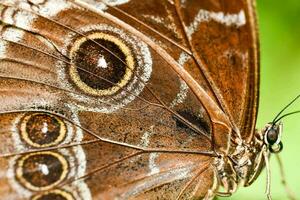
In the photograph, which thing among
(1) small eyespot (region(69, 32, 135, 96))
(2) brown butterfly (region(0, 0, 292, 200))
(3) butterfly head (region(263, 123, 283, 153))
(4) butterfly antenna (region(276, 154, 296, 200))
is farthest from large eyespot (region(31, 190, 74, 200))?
(4) butterfly antenna (region(276, 154, 296, 200))

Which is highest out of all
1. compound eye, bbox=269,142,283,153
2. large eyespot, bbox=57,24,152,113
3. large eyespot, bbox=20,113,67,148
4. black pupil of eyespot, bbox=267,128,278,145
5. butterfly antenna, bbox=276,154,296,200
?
large eyespot, bbox=57,24,152,113

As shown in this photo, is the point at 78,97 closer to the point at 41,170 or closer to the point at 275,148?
the point at 41,170

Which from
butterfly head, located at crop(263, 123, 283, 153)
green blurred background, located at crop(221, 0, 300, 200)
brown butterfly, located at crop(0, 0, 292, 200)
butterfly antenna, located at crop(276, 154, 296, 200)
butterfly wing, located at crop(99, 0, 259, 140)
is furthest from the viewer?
green blurred background, located at crop(221, 0, 300, 200)

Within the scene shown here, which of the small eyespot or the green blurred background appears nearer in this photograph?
the small eyespot

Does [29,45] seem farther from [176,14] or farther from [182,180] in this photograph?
[182,180]

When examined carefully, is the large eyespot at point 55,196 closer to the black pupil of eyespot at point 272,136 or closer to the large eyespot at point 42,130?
the large eyespot at point 42,130

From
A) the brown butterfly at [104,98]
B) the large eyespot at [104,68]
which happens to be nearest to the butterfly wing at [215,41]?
the brown butterfly at [104,98]

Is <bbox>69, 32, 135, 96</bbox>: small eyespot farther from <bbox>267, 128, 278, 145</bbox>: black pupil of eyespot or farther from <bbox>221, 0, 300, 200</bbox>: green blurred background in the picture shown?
<bbox>221, 0, 300, 200</bbox>: green blurred background

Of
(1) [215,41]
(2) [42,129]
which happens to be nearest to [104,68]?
(2) [42,129]

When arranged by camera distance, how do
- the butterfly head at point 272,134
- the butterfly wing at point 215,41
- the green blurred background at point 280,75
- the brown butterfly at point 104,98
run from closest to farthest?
the butterfly wing at point 215,41
the brown butterfly at point 104,98
the butterfly head at point 272,134
the green blurred background at point 280,75

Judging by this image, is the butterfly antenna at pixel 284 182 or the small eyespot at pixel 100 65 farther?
the butterfly antenna at pixel 284 182
